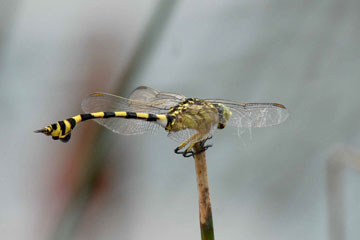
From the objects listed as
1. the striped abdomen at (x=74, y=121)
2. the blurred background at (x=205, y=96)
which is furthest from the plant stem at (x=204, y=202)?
the blurred background at (x=205, y=96)

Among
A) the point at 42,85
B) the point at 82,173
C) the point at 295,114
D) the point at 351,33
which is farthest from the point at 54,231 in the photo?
the point at 351,33

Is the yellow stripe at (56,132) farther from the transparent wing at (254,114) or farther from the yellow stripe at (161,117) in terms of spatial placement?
the transparent wing at (254,114)

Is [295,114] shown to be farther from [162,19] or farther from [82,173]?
A: [82,173]

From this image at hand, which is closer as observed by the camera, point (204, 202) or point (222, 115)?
point (204, 202)

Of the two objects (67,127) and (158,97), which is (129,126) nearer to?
(158,97)

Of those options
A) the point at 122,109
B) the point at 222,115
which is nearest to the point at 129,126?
the point at 122,109

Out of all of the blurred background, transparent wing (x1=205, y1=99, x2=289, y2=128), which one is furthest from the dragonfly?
the blurred background
